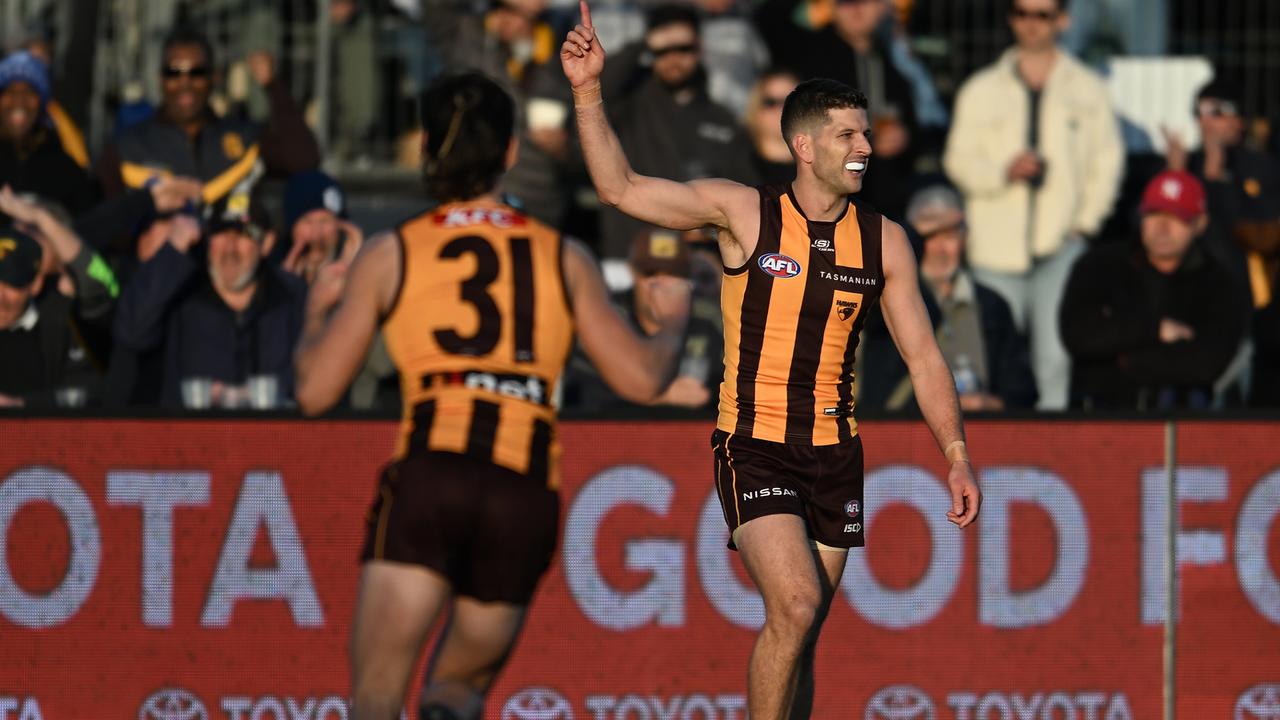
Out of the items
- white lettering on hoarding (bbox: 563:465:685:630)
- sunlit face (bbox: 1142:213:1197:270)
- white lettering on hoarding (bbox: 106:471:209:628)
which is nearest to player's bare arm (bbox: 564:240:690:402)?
white lettering on hoarding (bbox: 563:465:685:630)

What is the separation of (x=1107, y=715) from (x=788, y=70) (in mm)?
4504

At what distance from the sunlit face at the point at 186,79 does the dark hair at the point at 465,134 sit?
540 centimetres

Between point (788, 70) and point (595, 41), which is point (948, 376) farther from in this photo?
point (788, 70)

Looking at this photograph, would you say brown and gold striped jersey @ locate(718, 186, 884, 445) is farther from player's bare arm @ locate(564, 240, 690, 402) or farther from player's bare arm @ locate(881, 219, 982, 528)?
player's bare arm @ locate(564, 240, 690, 402)

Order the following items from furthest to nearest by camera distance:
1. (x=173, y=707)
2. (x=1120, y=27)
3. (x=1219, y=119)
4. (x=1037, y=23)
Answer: (x=1120, y=27)
(x=1219, y=119)
(x=1037, y=23)
(x=173, y=707)

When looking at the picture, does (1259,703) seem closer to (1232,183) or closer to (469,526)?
(1232,183)

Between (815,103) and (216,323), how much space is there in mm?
3759

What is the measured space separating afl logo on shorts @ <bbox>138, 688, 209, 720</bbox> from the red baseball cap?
543 cm

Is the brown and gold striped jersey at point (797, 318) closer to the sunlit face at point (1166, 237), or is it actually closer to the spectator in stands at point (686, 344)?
the spectator in stands at point (686, 344)

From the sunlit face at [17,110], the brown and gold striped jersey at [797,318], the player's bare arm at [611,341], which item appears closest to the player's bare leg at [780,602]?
the brown and gold striped jersey at [797,318]

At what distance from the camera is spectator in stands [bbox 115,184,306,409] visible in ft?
32.8

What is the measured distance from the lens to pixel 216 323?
10031 millimetres

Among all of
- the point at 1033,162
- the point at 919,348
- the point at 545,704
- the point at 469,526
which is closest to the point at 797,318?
the point at 919,348

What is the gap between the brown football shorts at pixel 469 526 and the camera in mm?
5883
